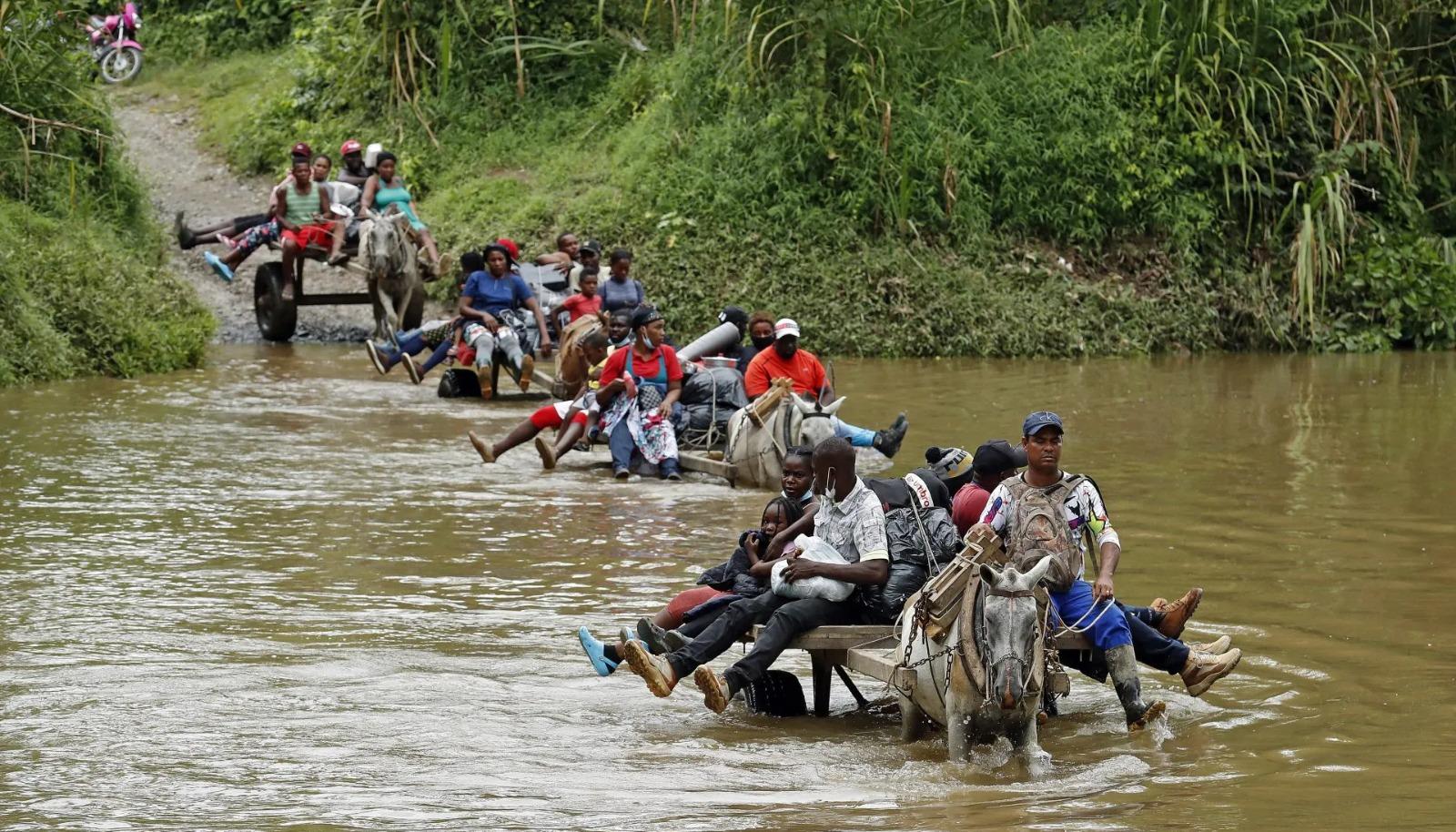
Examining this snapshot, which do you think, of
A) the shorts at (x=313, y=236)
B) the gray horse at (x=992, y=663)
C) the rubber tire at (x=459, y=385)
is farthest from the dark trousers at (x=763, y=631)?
the shorts at (x=313, y=236)

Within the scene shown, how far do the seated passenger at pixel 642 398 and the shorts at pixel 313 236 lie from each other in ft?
26.1

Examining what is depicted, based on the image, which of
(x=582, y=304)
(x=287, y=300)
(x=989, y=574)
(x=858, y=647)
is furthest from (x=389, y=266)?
(x=989, y=574)

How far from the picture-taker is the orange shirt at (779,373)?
14.4m

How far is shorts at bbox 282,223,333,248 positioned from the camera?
71.2 feet

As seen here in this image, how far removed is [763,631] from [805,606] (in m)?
0.19

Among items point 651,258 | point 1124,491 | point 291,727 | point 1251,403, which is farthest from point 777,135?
point 291,727

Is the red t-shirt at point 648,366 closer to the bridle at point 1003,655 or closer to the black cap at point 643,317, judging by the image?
the black cap at point 643,317

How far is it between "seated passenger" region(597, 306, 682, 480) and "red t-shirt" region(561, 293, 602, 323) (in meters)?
4.18

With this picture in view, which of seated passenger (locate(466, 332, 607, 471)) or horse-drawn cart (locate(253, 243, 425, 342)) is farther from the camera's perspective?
horse-drawn cart (locate(253, 243, 425, 342))

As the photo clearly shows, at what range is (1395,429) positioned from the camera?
54.6 ft

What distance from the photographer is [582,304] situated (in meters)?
19.1

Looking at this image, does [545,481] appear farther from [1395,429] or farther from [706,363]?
[1395,429]

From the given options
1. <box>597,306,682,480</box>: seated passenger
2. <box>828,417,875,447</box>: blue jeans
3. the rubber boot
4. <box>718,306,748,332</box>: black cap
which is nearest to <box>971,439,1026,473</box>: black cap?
the rubber boot

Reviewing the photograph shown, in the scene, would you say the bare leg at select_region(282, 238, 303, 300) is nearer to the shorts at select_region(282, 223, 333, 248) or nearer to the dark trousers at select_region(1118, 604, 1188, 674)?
the shorts at select_region(282, 223, 333, 248)
